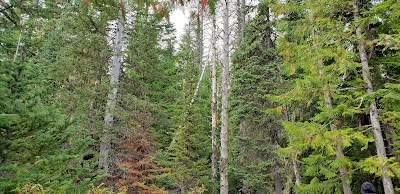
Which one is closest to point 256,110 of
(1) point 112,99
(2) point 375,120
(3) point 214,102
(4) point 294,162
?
(3) point 214,102

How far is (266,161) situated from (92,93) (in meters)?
7.91

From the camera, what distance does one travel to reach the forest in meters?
5.55

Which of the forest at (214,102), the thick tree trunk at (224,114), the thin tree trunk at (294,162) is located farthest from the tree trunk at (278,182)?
the thick tree trunk at (224,114)

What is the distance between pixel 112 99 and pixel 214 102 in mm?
5631

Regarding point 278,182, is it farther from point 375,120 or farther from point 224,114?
point 375,120

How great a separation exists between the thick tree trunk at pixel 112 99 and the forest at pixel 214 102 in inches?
2.4

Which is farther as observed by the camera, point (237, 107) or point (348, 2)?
point (237, 107)

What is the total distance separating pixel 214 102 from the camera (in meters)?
15.4

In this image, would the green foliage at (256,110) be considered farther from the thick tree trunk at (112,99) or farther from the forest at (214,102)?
the thick tree trunk at (112,99)

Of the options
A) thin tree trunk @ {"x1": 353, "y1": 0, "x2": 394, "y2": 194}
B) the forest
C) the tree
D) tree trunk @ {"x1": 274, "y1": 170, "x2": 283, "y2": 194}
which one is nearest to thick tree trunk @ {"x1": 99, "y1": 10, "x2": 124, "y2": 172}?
the forest

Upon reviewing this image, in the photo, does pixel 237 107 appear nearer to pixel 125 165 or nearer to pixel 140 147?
pixel 140 147

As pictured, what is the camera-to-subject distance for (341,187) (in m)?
8.56

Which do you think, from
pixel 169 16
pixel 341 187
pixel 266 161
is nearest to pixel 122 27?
pixel 266 161

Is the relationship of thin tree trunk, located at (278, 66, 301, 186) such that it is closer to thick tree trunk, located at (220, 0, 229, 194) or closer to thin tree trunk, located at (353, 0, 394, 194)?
thick tree trunk, located at (220, 0, 229, 194)
